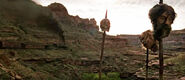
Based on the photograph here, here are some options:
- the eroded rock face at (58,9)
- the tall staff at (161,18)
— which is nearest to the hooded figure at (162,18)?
the tall staff at (161,18)

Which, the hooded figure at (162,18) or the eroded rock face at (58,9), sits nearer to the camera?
the hooded figure at (162,18)

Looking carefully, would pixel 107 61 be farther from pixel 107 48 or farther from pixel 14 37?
pixel 14 37

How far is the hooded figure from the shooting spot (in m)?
11.4

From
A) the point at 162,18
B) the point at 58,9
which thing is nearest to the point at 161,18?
the point at 162,18

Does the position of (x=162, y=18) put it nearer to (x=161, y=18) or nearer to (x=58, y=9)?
(x=161, y=18)

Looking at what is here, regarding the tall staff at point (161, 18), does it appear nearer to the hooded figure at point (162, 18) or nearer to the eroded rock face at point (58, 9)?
the hooded figure at point (162, 18)

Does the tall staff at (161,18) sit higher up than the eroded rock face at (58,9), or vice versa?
the eroded rock face at (58,9)

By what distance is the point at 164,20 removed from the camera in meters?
11.5

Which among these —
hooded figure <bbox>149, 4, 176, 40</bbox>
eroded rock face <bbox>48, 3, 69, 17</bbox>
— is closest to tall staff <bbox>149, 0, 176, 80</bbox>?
hooded figure <bbox>149, 4, 176, 40</bbox>

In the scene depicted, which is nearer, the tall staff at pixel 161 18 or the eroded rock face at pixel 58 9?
the tall staff at pixel 161 18

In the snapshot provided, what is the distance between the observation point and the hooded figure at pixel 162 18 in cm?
1138

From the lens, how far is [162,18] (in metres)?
11.5

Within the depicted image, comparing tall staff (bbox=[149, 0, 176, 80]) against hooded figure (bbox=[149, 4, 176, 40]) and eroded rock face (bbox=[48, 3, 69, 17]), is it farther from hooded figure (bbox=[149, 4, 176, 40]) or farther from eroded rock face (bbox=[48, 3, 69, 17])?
eroded rock face (bbox=[48, 3, 69, 17])

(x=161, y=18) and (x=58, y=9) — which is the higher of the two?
(x=58, y=9)
